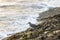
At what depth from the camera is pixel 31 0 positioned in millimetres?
12367

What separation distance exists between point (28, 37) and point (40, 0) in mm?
8795

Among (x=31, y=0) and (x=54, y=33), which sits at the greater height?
(x=31, y=0)

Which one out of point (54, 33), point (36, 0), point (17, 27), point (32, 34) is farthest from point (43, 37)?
point (36, 0)

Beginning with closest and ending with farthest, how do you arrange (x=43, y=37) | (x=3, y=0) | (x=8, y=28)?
(x=43, y=37)
(x=8, y=28)
(x=3, y=0)

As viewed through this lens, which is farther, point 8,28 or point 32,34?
point 8,28

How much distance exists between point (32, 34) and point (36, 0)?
Answer: 8.62 metres

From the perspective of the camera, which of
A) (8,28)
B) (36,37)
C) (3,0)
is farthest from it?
(3,0)

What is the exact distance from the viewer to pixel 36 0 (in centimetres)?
1232

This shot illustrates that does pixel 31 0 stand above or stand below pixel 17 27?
above

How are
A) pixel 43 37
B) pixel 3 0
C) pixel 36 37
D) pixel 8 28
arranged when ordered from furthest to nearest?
1. pixel 3 0
2. pixel 8 28
3. pixel 36 37
4. pixel 43 37

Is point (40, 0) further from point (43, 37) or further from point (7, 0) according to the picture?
point (43, 37)

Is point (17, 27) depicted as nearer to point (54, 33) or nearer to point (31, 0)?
point (54, 33)

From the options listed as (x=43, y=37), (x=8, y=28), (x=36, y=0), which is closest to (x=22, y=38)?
(x=43, y=37)

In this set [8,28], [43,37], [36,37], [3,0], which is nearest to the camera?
[43,37]
